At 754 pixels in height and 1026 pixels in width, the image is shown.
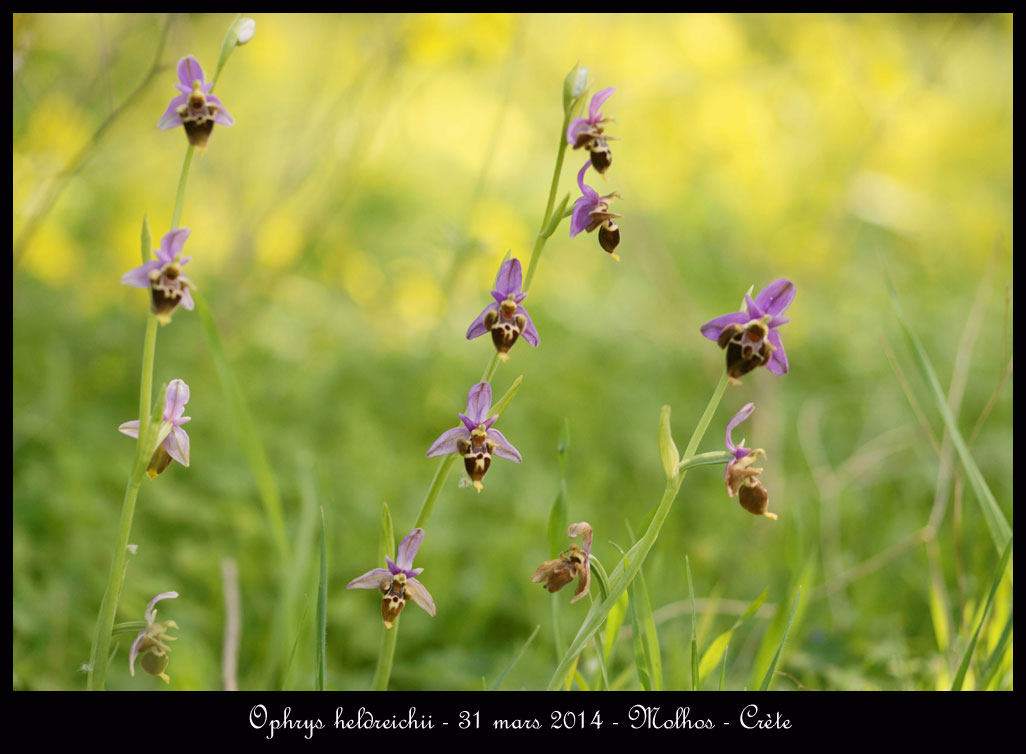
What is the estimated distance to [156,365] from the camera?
2.95 meters

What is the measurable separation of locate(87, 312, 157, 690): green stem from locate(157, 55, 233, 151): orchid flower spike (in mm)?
263

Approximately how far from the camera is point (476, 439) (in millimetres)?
1167

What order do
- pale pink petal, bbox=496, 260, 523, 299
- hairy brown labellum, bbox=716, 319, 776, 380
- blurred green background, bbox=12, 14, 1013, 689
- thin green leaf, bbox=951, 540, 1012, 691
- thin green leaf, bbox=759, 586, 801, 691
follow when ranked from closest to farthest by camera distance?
hairy brown labellum, bbox=716, 319, 776, 380
pale pink petal, bbox=496, 260, 523, 299
thin green leaf, bbox=759, 586, 801, 691
thin green leaf, bbox=951, 540, 1012, 691
blurred green background, bbox=12, 14, 1013, 689

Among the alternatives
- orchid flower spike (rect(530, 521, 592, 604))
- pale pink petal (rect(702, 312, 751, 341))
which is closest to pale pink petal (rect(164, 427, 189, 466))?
orchid flower spike (rect(530, 521, 592, 604))

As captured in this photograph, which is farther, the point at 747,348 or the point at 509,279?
the point at 509,279

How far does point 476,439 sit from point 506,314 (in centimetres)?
19

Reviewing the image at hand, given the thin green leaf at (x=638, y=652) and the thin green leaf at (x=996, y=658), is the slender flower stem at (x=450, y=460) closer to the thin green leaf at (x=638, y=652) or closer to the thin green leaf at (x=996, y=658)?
the thin green leaf at (x=638, y=652)

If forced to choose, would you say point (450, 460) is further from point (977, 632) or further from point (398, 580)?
point (977, 632)

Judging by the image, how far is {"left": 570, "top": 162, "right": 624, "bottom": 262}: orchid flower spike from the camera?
3.78 feet

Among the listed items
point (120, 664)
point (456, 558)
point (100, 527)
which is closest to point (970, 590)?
point (456, 558)

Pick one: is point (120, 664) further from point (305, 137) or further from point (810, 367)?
point (305, 137)


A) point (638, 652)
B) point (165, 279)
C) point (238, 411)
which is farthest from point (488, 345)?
point (165, 279)

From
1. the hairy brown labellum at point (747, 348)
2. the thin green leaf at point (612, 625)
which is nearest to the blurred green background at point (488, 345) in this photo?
the thin green leaf at point (612, 625)

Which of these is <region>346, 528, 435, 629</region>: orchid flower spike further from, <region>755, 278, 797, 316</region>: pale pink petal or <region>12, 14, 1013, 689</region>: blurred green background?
<region>755, 278, 797, 316</region>: pale pink petal
